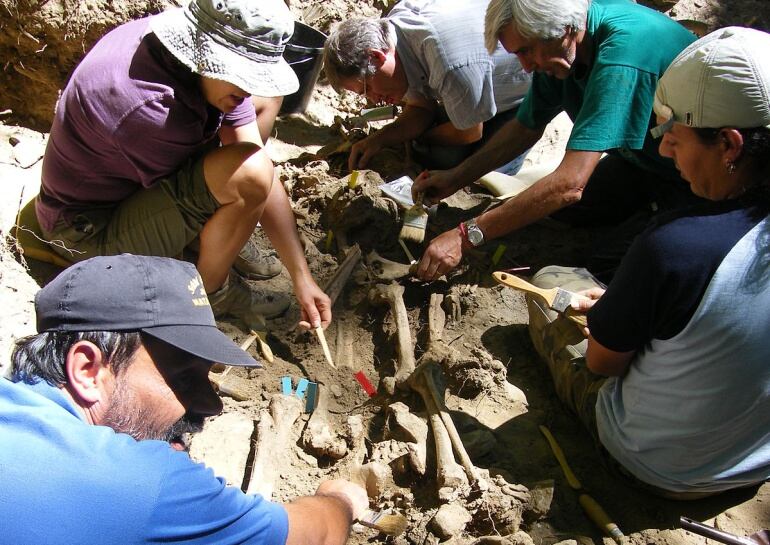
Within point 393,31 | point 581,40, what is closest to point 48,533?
point 581,40

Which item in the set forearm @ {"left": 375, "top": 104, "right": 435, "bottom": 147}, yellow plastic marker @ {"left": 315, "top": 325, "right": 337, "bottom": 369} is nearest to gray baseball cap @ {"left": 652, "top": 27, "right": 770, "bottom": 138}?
yellow plastic marker @ {"left": 315, "top": 325, "right": 337, "bottom": 369}

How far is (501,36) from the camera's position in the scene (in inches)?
127

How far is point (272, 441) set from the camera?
281cm

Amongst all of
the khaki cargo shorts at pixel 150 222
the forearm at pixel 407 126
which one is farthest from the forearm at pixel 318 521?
the forearm at pixel 407 126

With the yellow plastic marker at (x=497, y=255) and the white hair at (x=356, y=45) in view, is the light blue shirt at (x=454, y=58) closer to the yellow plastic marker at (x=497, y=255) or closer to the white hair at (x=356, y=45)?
the white hair at (x=356, y=45)

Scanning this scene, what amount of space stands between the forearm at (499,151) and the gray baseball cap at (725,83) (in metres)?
1.95

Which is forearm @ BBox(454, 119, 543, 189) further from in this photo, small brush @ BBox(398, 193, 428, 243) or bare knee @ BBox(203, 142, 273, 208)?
bare knee @ BBox(203, 142, 273, 208)

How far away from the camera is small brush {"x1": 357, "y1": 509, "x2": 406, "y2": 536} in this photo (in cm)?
233

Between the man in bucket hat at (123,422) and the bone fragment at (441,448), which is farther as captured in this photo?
the bone fragment at (441,448)

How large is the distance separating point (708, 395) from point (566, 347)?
0.92 m

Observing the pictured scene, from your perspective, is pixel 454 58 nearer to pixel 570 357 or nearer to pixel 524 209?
pixel 524 209

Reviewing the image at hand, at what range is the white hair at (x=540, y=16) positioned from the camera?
2988 millimetres

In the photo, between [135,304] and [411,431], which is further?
[411,431]

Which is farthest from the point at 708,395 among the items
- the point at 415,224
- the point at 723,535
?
the point at 415,224
